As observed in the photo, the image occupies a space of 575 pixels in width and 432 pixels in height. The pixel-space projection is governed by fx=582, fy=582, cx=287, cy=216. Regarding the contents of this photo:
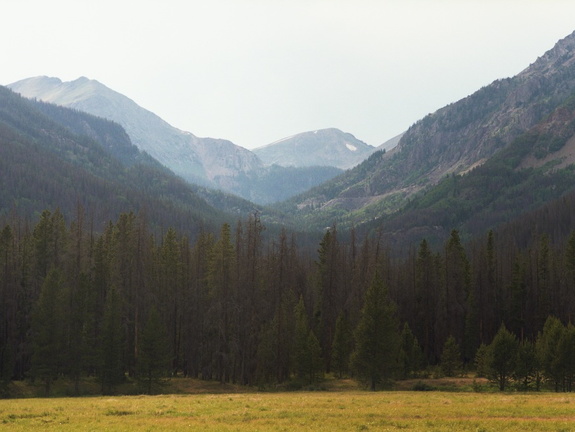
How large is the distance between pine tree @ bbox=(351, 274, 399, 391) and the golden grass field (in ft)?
50.6

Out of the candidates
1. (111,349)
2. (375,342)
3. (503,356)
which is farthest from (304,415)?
(111,349)

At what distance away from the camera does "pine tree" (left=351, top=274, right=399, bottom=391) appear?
5420 centimetres

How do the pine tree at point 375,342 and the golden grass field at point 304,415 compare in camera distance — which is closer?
the golden grass field at point 304,415

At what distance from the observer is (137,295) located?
221 feet

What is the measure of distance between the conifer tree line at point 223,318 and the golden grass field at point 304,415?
1753 centimetres

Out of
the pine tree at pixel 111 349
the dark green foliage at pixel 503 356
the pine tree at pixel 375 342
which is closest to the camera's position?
the dark green foliage at pixel 503 356

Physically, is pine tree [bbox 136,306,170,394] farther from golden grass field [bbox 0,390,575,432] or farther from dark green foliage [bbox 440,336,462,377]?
dark green foliage [bbox 440,336,462,377]

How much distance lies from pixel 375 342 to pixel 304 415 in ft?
80.4

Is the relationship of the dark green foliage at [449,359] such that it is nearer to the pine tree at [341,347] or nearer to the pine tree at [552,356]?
the pine tree at [341,347]

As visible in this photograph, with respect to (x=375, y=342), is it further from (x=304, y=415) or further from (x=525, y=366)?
(x=304, y=415)

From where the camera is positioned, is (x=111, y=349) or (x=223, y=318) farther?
(x=223, y=318)

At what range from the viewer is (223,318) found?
6525 centimetres

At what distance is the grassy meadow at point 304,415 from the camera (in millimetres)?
27125

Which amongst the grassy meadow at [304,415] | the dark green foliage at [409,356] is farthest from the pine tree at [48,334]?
the dark green foliage at [409,356]
